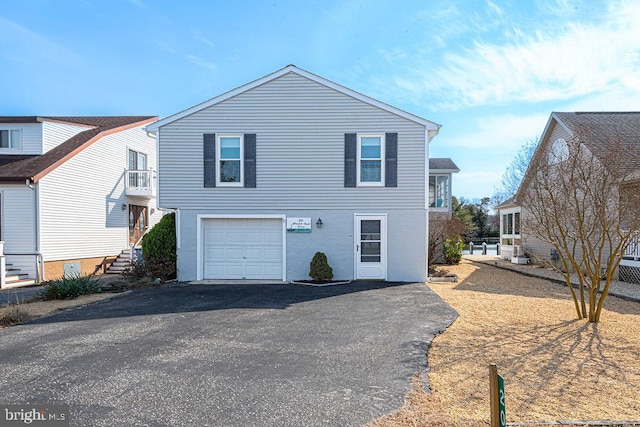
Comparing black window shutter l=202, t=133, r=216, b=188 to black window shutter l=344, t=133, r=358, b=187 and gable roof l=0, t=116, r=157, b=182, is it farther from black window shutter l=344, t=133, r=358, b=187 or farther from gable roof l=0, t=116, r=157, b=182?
gable roof l=0, t=116, r=157, b=182

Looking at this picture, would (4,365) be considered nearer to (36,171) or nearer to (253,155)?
(253,155)

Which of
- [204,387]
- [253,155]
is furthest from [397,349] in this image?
[253,155]

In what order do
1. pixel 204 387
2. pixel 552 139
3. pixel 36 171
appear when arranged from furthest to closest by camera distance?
pixel 552 139 < pixel 36 171 < pixel 204 387

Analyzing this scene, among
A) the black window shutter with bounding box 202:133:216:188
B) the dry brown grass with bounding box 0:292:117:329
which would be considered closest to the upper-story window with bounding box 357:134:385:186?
the black window shutter with bounding box 202:133:216:188

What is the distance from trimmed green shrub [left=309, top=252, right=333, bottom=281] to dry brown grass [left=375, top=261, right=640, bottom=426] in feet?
13.4

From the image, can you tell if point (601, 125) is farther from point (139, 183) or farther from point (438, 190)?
point (139, 183)

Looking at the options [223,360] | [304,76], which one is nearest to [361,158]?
[304,76]

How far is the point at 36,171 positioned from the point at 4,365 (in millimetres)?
10626

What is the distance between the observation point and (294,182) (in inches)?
485

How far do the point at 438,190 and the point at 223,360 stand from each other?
17.1 m

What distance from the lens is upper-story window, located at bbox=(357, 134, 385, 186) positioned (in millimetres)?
12219

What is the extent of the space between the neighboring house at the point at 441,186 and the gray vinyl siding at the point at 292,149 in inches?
308

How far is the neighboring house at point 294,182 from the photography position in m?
12.2

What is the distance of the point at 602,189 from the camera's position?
279 inches
